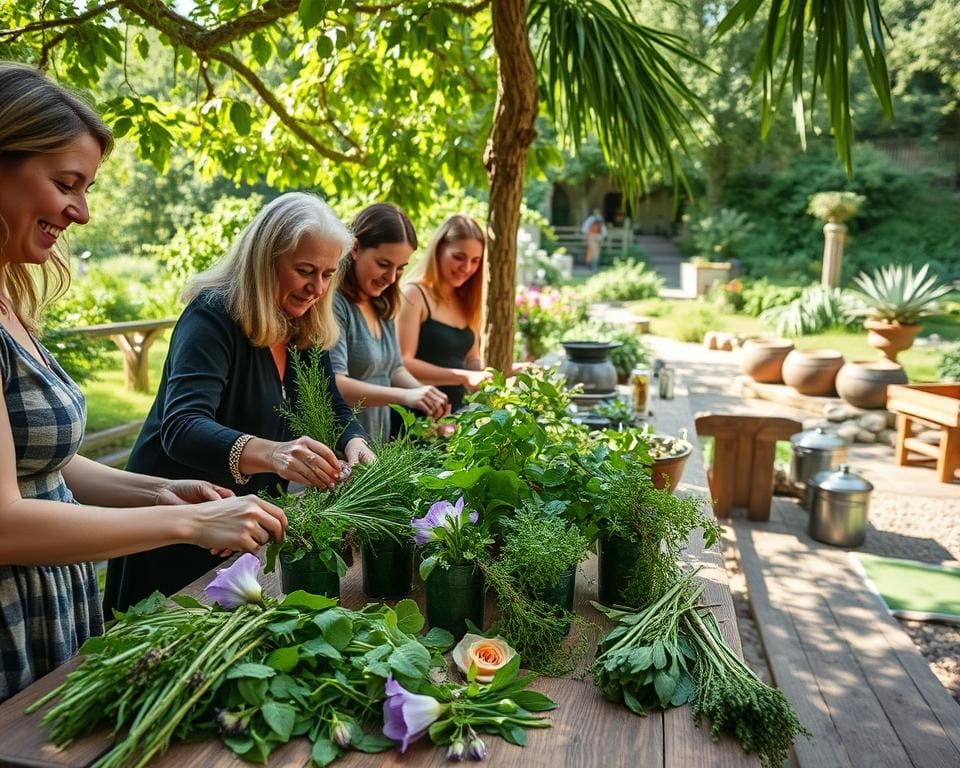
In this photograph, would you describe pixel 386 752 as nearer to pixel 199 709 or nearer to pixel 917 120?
pixel 199 709

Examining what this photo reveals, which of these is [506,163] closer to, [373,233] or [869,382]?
[373,233]

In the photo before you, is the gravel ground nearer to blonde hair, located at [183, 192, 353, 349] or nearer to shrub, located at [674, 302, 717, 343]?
blonde hair, located at [183, 192, 353, 349]

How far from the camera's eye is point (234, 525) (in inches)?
46.1

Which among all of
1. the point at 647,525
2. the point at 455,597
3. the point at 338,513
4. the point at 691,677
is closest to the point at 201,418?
the point at 338,513

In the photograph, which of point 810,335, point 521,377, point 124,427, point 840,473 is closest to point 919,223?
point 810,335

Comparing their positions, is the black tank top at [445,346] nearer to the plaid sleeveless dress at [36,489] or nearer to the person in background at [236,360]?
the person in background at [236,360]

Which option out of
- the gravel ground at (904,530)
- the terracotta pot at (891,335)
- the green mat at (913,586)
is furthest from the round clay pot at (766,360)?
the green mat at (913,586)

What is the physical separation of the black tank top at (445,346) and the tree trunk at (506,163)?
298mm

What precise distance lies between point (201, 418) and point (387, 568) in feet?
1.84

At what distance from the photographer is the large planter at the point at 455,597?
4.12 feet

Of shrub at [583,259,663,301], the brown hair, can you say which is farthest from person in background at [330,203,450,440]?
shrub at [583,259,663,301]

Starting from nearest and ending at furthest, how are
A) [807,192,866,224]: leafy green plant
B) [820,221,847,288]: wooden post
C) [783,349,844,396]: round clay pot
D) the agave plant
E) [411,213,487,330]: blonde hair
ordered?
1. [411,213,487,330]: blonde hair
2. [783,349,844,396]: round clay pot
3. the agave plant
4. [820,221,847,288]: wooden post
5. [807,192,866,224]: leafy green plant

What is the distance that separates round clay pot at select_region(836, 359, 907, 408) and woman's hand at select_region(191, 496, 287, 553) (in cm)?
741

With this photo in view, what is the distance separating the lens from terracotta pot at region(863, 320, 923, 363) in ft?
28.6
